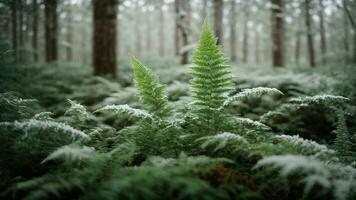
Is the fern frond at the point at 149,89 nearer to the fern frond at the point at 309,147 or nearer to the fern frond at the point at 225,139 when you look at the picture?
the fern frond at the point at 225,139

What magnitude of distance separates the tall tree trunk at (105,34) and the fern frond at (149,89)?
478cm

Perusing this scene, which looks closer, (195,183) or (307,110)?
(195,183)

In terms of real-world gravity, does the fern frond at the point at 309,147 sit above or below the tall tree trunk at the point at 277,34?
below

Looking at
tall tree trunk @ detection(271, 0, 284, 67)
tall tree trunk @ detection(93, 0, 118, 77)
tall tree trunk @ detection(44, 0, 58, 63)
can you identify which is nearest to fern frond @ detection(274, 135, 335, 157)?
tall tree trunk @ detection(93, 0, 118, 77)

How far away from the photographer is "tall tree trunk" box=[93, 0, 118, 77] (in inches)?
305

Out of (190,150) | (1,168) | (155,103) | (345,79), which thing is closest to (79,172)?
(1,168)

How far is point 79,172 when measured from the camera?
2314 millimetres

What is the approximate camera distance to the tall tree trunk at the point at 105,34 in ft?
25.4

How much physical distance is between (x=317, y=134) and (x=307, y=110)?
59cm

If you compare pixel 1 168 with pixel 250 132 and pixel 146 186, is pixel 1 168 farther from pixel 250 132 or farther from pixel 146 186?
pixel 250 132

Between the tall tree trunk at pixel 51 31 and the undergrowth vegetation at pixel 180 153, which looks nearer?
the undergrowth vegetation at pixel 180 153

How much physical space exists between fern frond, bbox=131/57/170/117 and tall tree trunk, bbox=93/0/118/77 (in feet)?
15.7

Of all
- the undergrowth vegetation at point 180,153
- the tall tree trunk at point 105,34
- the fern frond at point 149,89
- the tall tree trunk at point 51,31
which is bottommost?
the undergrowth vegetation at point 180,153

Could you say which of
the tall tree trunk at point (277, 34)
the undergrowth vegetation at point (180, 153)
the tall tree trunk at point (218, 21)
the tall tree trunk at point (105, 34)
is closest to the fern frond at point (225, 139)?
the undergrowth vegetation at point (180, 153)
